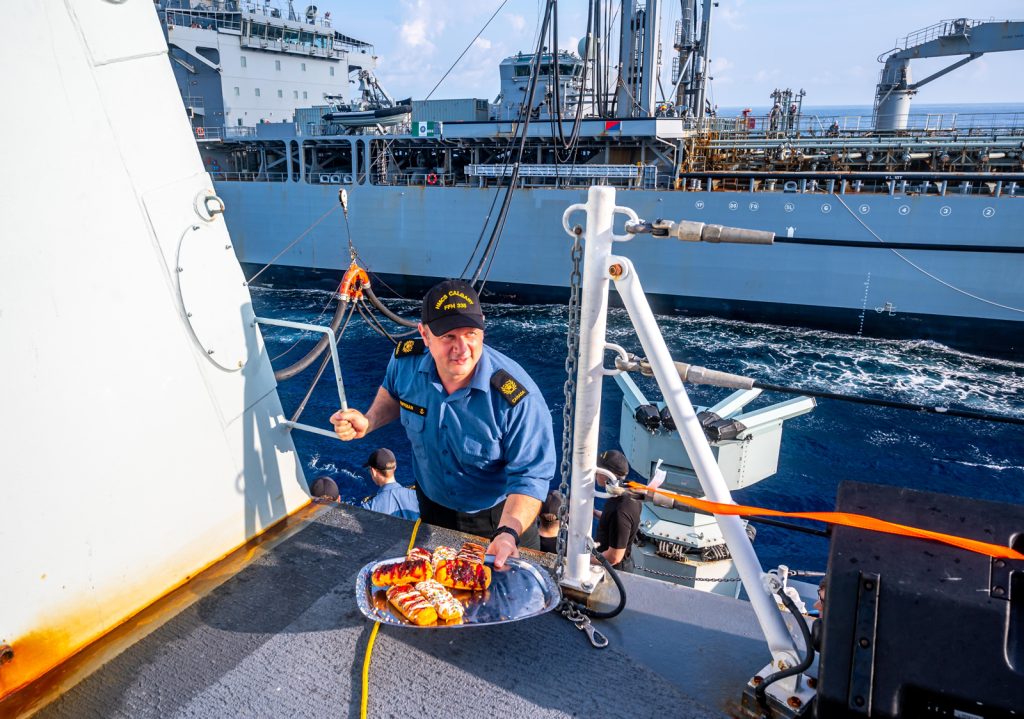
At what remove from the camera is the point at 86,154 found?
6.21ft

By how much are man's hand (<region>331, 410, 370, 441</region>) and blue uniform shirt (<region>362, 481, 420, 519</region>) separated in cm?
177

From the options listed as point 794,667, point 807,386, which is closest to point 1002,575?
point 794,667

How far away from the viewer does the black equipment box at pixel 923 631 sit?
1.26 meters

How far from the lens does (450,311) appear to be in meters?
2.23

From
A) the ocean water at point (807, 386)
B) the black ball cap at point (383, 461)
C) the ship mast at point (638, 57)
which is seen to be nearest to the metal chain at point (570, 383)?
the black ball cap at point (383, 461)

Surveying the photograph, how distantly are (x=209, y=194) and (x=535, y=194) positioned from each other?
1663cm

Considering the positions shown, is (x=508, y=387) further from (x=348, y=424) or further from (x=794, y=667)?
(x=794, y=667)

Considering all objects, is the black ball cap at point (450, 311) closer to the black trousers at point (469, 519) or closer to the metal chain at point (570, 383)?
the metal chain at point (570, 383)

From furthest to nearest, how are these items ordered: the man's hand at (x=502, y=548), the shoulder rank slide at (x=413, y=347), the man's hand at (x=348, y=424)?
the shoulder rank slide at (x=413, y=347)
the man's hand at (x=348, y=424)
the man's hand at (x=502, y=548)

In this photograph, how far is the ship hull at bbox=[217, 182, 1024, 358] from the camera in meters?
15.6

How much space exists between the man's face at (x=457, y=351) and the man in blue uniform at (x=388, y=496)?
1.74 metres

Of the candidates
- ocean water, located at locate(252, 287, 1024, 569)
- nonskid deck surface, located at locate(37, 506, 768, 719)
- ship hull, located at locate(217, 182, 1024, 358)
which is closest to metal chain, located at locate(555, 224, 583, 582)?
nonskid deck surface, located at locate(37, 506, 768, 719)

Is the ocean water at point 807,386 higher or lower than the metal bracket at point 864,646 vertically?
lower

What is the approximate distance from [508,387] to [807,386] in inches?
496
